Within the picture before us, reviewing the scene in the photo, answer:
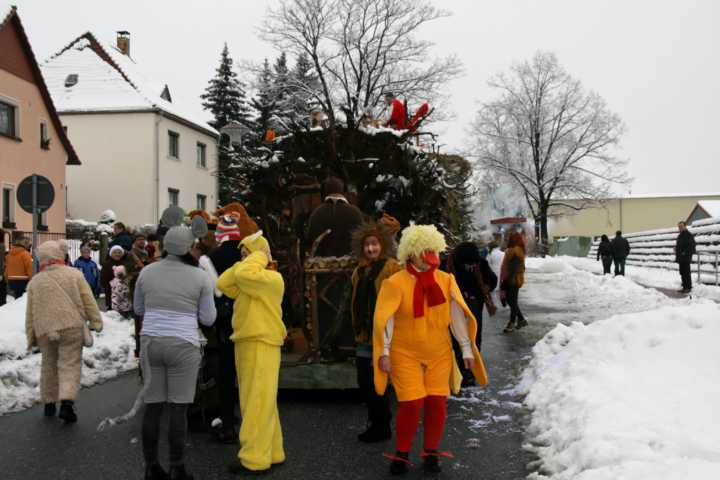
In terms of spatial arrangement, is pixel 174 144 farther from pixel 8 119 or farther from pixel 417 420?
pixel 417 420

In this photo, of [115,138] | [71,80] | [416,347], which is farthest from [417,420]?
[71,80]

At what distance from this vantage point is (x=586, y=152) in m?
49.0

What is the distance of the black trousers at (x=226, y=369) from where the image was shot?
5.79m

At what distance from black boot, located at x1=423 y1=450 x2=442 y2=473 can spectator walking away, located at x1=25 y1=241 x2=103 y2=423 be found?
11.6 ft

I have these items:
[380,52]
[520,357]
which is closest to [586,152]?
[380,52]

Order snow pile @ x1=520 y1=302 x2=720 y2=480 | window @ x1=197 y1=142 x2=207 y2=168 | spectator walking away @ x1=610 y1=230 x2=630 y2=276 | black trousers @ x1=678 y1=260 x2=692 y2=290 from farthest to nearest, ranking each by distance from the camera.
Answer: window @ x1=197 y1=142 x2=207 y2=168, spectator walking away @ x1=610 y1=230 x2=630 y2=276, black trousers @ x1=678 y1=260 x2=692 y2=290, snow pile @ x1=520 y1=302 x2=720 y2=480

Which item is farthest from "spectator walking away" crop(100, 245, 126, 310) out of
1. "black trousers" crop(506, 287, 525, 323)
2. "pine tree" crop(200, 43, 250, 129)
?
"pine tree" crop(200, 43, 250, 129)

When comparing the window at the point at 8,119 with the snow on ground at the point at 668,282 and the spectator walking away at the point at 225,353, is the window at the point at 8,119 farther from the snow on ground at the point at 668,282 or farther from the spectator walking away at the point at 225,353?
the snow on ground at the point at 668,282

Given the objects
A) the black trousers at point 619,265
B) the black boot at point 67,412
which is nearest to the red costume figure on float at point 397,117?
the black boot at point 67,412

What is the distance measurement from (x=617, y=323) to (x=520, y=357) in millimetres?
2195

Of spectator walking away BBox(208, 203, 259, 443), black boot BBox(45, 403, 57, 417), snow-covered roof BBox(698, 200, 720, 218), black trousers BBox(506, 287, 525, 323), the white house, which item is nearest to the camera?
spectator walking away BBox(208, 203, 259, 443)

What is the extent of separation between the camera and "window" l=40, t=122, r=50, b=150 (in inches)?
1066

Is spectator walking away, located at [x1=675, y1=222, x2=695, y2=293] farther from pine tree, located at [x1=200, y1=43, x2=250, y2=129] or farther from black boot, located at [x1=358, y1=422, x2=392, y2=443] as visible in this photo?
Result: pine tree, located at [x1=200, y1=43, x2=250, y2=129]

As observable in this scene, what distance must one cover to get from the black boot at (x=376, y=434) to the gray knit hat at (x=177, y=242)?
7.38 feet
